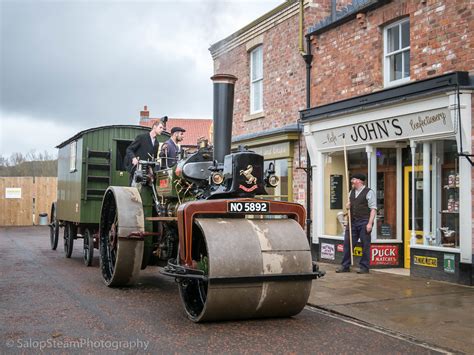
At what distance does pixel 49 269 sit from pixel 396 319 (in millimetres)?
6647

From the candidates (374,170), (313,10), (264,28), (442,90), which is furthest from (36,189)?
(442,90)

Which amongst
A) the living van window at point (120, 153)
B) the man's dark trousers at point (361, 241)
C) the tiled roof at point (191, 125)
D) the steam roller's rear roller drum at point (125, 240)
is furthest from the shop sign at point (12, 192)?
the man's dark trousers at point (361, 241)

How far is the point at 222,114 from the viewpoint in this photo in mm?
6645

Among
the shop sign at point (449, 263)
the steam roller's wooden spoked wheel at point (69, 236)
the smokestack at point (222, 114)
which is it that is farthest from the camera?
the steam roller's wooden spoked wheel at point (69, 236)

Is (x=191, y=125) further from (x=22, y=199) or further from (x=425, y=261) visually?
(x=425, y=261)

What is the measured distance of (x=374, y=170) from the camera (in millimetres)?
10898

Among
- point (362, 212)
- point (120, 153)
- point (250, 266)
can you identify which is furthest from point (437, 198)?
point (120, 153)

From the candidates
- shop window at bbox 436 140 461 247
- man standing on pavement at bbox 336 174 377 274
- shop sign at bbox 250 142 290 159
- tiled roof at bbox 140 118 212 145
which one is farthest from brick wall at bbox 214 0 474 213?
tiled roof at bbox 140 118 212 145

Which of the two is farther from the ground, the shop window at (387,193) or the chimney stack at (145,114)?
the chimney stack at (145,114)

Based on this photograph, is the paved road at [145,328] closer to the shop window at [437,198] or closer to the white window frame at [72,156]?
the shop window at [437,198]

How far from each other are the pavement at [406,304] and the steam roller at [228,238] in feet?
3.47

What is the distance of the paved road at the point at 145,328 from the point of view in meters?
5.12

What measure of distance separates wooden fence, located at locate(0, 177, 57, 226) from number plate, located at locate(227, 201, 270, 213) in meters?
23.4

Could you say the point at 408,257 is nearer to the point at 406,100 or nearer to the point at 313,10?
the point at 406,100
